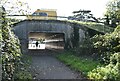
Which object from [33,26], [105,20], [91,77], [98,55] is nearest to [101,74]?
[91,77]

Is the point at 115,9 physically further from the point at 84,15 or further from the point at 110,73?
the point at 84,15

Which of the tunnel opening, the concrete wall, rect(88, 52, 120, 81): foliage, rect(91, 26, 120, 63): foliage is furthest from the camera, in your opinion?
the tunnel opening

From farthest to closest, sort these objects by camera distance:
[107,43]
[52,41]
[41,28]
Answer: [52,41], [41,28], [107,43]

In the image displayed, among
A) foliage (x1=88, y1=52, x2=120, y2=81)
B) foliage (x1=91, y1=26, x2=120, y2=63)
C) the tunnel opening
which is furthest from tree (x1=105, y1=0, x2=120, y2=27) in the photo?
the tunnel opening

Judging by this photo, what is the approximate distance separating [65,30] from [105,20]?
439 cm

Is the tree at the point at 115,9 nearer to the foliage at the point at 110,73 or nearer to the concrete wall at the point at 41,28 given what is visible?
the foliage at the point at 110,73

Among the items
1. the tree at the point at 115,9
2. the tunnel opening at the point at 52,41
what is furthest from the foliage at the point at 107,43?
the tunnel opening at the point at 52,41

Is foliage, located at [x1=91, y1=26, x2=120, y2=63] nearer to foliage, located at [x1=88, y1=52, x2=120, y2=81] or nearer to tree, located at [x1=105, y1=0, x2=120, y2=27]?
foliage, located at [x1=88, y1=52, x2=120, y2=81]

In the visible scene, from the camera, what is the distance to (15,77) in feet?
40.0

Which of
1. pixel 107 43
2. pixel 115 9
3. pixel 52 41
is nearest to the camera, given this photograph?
pixel 107 43

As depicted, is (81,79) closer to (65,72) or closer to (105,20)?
(65,72)

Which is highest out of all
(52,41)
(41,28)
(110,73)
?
(110,73)

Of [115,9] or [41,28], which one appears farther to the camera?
[41,28]

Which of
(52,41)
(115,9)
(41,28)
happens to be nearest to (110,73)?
(115,9)
